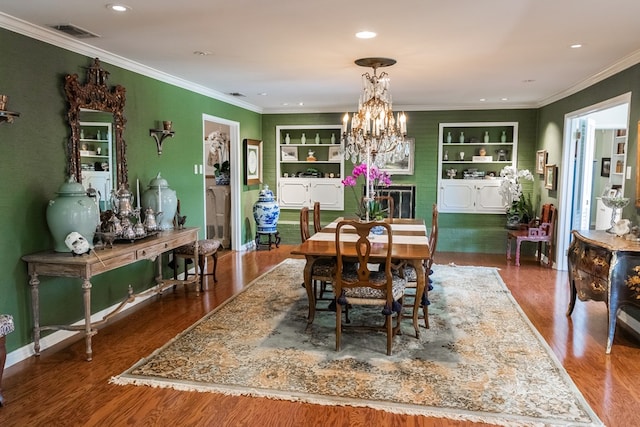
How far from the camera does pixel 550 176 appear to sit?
6.51 m

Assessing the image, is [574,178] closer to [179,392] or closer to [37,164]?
[179,392]

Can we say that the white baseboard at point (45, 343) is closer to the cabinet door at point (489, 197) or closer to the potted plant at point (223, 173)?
the potted plant at point (223, 173)

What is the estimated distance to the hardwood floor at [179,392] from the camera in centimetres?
252

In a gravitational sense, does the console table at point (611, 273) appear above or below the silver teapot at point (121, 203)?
below

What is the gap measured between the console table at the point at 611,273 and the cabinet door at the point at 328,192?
4.72 metres

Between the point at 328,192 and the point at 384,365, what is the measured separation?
207 inches

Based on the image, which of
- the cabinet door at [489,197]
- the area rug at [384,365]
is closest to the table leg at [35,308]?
the area rug at [384,365]

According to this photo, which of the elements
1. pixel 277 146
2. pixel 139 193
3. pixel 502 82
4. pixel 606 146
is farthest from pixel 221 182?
pixel 606 146

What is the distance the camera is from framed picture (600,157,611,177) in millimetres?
8570

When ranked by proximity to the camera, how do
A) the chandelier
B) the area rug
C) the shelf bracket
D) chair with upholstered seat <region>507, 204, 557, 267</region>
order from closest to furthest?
the area rug
the chandelier
the shelf bracket
chair with upholstered seat <region>507, 204, 557, 267</region>

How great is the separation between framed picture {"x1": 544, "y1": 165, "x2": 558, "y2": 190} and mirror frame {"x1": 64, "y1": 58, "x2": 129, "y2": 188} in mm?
5379

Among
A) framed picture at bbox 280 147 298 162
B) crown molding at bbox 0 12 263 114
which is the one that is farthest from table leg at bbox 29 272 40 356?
framed picture at bbox 280 147 298 162

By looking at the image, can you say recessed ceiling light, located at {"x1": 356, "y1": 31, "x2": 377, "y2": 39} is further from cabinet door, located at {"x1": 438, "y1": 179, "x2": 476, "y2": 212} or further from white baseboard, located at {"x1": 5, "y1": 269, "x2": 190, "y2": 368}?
cabinet door, located at {"x1": 438, "y1": 179, "x2": 476, "y2": 212}

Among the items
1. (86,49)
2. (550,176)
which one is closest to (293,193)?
(550,176)
